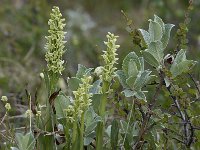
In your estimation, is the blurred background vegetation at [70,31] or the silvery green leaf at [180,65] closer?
the silvery green leaf at [180,65]

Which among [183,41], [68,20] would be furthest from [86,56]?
[183,41]

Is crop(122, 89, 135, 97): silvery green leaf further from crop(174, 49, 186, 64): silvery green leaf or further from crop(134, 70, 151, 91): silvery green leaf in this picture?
crop(174, 49, 186, 64): silvery green leaf

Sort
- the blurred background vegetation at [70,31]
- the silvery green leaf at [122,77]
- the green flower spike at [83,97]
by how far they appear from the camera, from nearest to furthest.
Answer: the green flower spike at [83,97] < the silvery green leaf at [122,77] < the blurred background vegetation at [70,31]

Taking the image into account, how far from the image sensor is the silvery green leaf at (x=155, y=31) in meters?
1.60

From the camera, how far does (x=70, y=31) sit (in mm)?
5156

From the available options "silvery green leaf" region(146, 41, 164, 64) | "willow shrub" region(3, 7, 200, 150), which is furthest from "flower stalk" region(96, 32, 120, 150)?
"silvery green leaf" region(146, 41, 164, 64)

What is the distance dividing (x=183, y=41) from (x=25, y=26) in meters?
2.80

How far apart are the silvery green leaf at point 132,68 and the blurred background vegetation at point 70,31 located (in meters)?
0.95

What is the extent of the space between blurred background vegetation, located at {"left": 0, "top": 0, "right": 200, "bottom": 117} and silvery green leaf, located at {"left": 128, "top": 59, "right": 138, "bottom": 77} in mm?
949

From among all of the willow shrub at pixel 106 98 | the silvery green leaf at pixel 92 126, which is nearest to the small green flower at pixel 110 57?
the willow shrub at pixel 106 98

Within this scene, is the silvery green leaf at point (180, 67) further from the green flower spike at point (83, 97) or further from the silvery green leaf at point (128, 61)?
the green flower spike at point (83, 97)

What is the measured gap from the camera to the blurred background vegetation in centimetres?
359

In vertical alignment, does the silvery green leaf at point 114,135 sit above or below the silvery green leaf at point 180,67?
below

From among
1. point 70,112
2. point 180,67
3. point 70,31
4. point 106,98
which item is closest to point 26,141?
point 70,112
